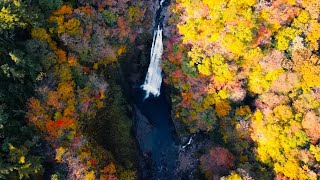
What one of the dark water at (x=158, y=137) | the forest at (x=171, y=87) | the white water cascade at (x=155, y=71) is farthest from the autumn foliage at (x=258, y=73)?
the dark water at (x=158, y=137)

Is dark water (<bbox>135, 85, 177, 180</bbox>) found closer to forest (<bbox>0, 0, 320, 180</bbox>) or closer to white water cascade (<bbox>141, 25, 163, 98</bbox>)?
forest (<bbox>0, 0, 320, 180</bbox>)

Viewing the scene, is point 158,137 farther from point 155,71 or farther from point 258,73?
point 258,73

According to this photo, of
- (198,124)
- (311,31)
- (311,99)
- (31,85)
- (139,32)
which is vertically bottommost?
(311,99)

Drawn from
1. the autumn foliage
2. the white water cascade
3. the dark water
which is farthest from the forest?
the white water cascade

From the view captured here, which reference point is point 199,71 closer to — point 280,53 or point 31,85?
point 280,53

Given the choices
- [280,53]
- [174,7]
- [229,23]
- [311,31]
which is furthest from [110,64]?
[311,31]

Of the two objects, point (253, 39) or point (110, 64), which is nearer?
point (253, 39)

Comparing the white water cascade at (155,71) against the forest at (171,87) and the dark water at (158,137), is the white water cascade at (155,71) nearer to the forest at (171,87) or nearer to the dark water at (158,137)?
the dark water at (158,137)
